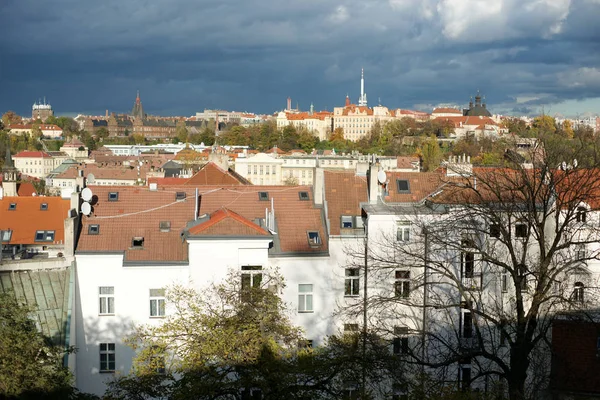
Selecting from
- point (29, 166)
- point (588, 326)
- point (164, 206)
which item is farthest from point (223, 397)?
point (29, 166)

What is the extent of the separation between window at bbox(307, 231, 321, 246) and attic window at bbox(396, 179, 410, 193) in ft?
13.2

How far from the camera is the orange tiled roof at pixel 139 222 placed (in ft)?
91.7

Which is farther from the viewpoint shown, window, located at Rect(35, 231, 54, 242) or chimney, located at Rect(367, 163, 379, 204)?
window, located at Rect(35, 231, 54, 242)

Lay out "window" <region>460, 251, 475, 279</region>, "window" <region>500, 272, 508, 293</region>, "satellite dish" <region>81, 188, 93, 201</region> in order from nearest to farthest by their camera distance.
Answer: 1. "window" <region>460, 251, 475, 279</region>
2. "window" <region>500, 272, 508, 293</region>
3. "satellite dish" <region>81, 188, 93, 201</region>

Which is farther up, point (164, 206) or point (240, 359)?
point (164, 206)

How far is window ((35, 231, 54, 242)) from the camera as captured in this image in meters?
45.7

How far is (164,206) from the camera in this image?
98.5 ft

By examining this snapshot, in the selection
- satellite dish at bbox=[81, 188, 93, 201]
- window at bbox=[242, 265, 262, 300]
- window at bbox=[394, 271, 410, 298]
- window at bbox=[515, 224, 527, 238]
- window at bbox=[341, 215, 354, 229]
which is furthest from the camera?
window at bbox=[341, 215, 354, 229]

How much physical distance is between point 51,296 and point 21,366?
7.18 meters

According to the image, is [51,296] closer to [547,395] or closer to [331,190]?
[331,190]

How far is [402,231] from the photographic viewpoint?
2839 centimetres

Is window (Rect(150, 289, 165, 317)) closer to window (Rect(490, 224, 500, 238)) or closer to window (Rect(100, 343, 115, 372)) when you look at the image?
window (Rect(100, 343, 115, 372))

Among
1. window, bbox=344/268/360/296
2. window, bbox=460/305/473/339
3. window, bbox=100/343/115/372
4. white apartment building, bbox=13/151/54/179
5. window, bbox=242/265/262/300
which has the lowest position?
window, bbox=100/343/115/372

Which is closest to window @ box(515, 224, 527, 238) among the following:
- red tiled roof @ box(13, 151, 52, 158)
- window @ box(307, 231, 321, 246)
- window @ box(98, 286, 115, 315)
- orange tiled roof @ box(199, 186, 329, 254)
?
orange tiled roof @ box(199, 186, 329, 254)
